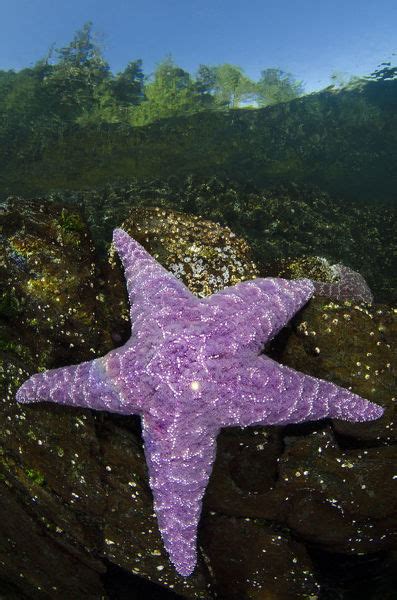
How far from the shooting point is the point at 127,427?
394cm

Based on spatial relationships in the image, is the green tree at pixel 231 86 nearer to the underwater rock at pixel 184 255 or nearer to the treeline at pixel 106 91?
the treeline at pixel 106 91

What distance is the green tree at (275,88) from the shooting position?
11219 mm

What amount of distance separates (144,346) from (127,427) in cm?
125

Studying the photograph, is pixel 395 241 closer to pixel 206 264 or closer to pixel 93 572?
pixel 206 264

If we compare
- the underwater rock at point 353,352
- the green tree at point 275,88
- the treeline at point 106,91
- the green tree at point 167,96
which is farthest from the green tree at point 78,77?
the underwater rock at point 353,352

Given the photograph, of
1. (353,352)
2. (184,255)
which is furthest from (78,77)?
(353,352)

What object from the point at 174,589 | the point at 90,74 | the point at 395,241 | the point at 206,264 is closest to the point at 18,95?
the point at 90,74

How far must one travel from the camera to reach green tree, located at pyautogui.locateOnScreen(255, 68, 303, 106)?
1122cm

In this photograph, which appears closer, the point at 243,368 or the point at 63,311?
the point at 243,368

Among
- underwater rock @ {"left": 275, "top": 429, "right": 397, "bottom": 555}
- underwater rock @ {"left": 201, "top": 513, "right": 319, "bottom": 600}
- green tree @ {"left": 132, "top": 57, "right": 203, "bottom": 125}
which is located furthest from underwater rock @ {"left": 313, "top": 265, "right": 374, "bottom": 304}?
green tree @ {"left": 132, "top": 57, "right": 203, "bottom": 125}

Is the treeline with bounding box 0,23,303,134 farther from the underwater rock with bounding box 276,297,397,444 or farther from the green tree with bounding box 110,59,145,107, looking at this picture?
the underwater rock with bounding box 276,297,397,444

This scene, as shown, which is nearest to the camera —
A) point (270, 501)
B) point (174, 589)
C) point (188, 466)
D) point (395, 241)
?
point (188, 466)

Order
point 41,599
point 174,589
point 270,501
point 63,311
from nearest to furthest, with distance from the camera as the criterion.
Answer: point 63,311, point 270,501, point 174,589, point 41,599

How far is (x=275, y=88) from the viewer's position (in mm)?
11430
